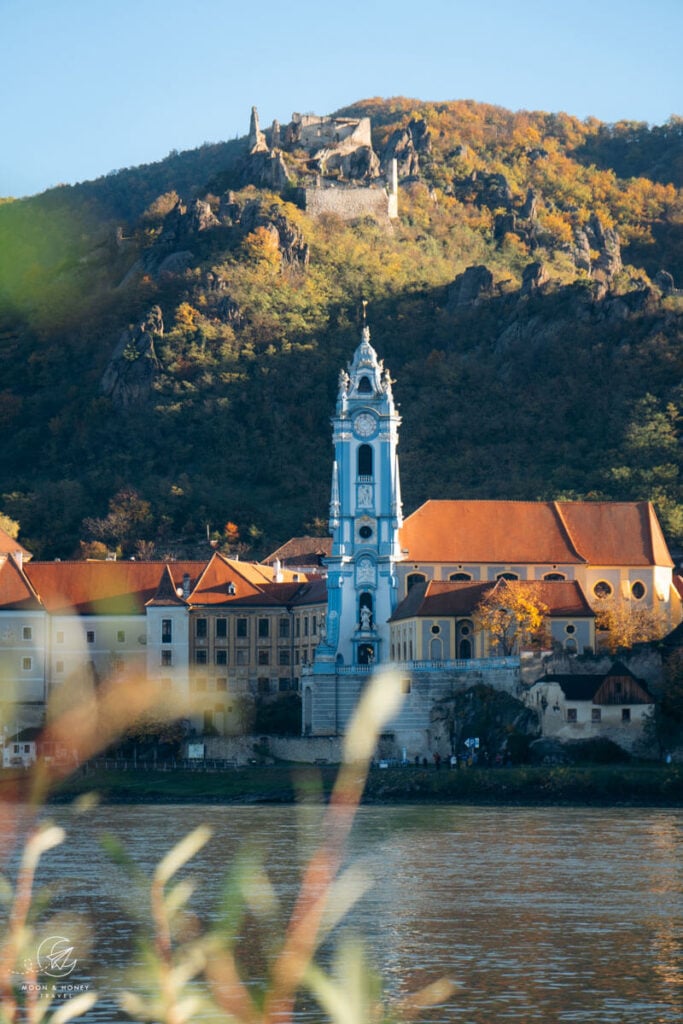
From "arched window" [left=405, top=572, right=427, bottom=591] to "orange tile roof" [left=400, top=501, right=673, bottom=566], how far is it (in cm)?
86

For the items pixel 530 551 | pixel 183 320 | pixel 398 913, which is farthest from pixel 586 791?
pixel 183 320

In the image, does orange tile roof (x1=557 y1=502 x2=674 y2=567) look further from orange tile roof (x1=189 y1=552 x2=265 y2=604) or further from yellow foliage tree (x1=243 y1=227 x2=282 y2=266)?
yellow foliage tree (x1=243 y1=227 x2=282 y2=266)

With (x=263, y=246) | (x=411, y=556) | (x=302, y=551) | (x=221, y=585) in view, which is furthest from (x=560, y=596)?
(x=263, y=246)

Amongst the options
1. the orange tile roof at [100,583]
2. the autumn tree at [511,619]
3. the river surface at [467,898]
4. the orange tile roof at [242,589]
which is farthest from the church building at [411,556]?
the river surface at [467,898]

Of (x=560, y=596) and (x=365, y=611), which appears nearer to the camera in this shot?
(x=560, y=596)

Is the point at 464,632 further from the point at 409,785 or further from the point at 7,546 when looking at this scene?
the point at 7,546

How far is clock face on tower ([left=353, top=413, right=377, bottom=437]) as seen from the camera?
11688 centimetres

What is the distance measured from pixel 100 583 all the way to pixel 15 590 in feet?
17.1

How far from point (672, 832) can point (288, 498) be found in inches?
3823

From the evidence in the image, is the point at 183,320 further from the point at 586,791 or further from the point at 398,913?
the point at 398,913

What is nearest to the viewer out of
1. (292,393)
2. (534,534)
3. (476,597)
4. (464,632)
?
(464,632)

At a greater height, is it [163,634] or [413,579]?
[413,579]
